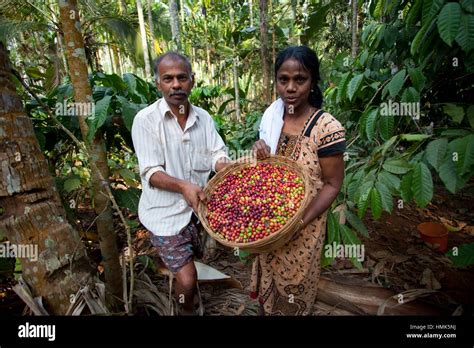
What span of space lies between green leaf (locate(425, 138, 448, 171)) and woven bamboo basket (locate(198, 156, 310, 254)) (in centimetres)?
52

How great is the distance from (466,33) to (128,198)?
5.75 ft

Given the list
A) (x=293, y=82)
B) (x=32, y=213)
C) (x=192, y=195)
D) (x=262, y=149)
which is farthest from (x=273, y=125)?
(x=32, y=213)

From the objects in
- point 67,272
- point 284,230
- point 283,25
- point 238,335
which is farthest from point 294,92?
point 283,25

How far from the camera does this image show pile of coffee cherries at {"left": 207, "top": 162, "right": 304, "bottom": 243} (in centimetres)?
126

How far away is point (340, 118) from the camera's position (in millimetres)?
2441

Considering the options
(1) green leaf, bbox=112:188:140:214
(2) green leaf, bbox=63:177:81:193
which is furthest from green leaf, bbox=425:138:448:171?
(2) green leaf, bbox=63:177:81:193

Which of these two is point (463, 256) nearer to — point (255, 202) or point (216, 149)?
point (255, 202)

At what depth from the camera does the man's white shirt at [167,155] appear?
1.35 metres

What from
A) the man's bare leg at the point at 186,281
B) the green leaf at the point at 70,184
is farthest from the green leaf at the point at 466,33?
the green leaf at the point at 70,184

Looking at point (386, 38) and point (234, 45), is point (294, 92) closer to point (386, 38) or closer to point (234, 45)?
point (386, 38)

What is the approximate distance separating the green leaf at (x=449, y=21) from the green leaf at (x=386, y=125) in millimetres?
488

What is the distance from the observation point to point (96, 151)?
1571 millimetres

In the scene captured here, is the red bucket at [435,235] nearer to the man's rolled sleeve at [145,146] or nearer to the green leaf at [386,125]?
the green leaf at [386,125]

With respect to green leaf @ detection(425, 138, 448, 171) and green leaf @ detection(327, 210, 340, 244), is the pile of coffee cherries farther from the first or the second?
green leaf @ detection(425, 138, 448, 171)
